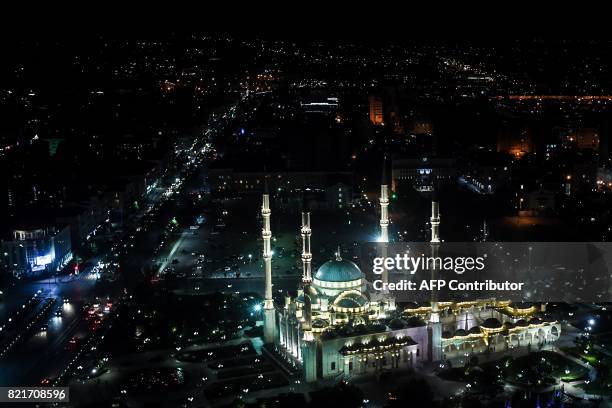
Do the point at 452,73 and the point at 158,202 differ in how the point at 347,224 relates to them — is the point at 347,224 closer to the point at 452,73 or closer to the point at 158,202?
the point at 158,202

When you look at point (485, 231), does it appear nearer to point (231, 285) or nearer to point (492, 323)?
point (231, 285)

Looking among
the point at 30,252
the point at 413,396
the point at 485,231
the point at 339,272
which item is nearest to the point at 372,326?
the point at 339,272

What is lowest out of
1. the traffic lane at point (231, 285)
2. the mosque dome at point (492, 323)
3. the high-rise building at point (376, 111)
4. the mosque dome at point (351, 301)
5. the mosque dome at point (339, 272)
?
the traffic lane at point (231, 285)

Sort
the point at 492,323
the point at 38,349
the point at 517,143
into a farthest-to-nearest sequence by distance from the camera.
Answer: the point at 517,143 → the point at 38,349 → the point at 492,323

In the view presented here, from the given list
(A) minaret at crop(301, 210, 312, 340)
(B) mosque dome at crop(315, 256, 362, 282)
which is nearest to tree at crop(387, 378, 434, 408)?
(A) minaret at crop(301, 210, 312, 340)

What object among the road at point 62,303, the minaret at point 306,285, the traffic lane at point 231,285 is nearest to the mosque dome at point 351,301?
the minaret at point 306,285

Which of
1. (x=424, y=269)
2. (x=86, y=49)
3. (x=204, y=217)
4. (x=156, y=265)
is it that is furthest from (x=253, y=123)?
(x=424, y=269)

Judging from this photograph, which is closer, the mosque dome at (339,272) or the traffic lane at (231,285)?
the mosque dome at (339,272)

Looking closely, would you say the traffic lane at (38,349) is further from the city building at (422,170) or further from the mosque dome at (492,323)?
the city building at (422,170)
